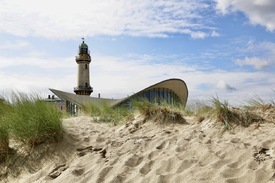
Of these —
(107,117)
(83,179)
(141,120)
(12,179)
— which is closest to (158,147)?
(83,179)

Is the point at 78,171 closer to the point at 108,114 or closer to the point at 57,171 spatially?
the point at 57,171

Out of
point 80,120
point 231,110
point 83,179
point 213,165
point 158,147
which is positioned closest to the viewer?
point 213,165

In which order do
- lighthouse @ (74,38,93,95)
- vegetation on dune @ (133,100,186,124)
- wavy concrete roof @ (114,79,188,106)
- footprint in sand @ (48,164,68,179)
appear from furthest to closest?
lighthouse @ (74,38,93,95), wavy concrete roof @ (114,79,188,106), vegetation on dune @ (133,100,186,124), footprint in sand @ (48,164,68,179)

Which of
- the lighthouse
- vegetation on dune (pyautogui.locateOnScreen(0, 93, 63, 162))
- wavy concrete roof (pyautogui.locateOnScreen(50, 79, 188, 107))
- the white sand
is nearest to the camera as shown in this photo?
the white sand

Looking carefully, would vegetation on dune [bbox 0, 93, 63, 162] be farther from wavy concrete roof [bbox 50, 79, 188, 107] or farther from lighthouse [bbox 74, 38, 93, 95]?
lighthouse [bbox 74, 38, 93, 95]

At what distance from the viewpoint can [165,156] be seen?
169 inches

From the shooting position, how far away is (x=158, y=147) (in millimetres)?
4695

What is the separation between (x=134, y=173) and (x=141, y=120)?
2282 mm

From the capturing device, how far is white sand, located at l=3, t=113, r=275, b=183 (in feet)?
12.1

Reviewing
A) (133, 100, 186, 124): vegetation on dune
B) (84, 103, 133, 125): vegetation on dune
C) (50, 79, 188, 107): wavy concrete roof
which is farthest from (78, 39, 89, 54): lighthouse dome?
(133, 100, 186, 124): vegetation on dune

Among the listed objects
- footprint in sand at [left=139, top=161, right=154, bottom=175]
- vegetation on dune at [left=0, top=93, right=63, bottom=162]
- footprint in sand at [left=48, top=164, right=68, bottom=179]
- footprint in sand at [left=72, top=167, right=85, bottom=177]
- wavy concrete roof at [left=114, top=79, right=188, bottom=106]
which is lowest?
footprint in sand at [left=48, top=164, right=68, bottom=179]

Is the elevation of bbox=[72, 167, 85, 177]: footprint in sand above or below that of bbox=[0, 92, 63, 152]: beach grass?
below

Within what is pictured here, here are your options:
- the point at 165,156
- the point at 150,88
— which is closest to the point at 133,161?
the point at 165,156

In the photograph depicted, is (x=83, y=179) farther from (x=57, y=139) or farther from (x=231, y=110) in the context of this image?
(x=231, y=110)
